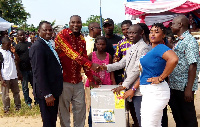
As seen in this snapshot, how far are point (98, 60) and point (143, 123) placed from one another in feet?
5.53

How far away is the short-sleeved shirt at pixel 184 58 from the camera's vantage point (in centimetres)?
372

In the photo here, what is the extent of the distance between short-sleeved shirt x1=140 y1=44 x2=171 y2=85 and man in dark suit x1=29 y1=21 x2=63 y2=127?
125 cm

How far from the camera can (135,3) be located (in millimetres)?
6430

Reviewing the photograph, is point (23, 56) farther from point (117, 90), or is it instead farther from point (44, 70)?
point (117, 90)

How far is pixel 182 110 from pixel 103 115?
114 cm

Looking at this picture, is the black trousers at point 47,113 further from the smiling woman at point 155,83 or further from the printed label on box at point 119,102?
the smiling woman at point 155,83

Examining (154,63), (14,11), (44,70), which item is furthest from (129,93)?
(14,11)

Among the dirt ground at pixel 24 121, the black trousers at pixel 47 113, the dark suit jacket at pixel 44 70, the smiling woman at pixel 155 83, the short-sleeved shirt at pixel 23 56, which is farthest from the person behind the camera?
the short-sleeved shirt at pixel 23 56

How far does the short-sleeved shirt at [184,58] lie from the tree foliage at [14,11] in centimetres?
3701

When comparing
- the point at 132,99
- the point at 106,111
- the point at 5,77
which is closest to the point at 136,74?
the point at 132,99

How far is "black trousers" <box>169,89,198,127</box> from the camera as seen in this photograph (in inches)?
154

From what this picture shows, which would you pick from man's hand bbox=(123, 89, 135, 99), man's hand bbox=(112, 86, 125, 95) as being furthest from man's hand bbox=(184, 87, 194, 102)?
man's hand bbox=(112, 86, 125, 95)

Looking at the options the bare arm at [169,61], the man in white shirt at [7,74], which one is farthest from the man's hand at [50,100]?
the man in white shirt at [7,74]

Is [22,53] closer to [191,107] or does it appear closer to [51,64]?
[51,64]
